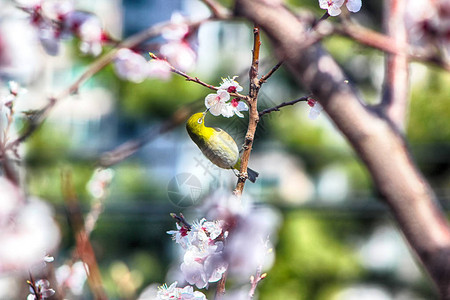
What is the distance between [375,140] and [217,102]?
7.8 inches

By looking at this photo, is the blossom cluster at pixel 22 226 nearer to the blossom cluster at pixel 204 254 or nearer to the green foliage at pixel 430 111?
the blossom cluster at pixel 204 254

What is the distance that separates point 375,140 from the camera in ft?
1.48

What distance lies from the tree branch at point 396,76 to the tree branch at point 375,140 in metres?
0.03

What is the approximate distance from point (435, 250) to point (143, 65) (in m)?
0.58

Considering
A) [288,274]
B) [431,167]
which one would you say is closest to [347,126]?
[288,274]

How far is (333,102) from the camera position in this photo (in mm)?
446

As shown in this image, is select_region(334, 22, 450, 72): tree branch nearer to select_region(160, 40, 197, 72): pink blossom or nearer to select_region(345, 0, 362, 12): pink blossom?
select_region(345, 0, 362, 12): pink blossom

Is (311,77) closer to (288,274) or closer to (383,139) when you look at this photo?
(383,139)

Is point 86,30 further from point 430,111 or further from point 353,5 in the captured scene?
point 430,111

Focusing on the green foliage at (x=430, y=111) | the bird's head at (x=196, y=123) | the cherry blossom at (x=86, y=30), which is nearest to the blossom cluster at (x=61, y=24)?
the cherry blossom at (x=86, y=30)

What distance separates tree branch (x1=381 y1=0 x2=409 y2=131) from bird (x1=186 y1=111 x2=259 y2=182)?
0.72ft

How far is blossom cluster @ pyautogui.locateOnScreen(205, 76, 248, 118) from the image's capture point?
30cm

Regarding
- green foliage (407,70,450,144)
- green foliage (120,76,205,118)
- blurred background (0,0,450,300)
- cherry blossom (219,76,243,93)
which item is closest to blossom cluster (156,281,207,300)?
cherry blossom (219,76,243,93)

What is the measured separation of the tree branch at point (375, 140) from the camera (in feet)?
1.37
